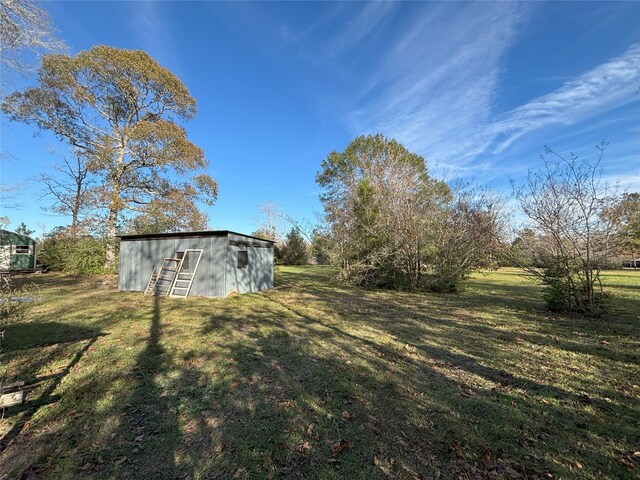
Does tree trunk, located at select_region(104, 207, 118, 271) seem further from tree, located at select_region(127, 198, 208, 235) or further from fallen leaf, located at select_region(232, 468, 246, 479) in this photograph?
fallen leaf, located at select_region(232, 468, 246, 479)

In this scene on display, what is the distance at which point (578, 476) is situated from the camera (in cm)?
207

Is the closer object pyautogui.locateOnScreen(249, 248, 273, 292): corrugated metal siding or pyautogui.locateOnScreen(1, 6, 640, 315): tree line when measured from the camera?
pyautogui.locateOnScreen(1, 6, 640, 315): tree line

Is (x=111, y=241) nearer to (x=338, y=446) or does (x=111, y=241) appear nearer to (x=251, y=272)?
(x=251, y=272)

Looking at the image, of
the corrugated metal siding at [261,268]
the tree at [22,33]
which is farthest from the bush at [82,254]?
the tree at [22,33]

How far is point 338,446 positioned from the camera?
241 centimetres

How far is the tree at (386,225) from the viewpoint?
38.8ft

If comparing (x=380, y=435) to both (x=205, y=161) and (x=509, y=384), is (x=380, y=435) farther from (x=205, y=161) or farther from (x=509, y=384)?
(x=205, y=161)

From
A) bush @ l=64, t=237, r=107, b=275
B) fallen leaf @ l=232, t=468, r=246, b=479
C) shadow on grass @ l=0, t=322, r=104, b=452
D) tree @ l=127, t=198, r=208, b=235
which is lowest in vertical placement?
fallen leaf @ l=232, t=468, r=246, b=479

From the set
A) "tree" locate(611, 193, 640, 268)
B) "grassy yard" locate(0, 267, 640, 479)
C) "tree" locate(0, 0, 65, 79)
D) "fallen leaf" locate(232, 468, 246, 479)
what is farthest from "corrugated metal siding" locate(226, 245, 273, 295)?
"tree" locate(611, 193, 640, 268)

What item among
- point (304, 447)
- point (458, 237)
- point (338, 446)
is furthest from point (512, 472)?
point (458, 237)

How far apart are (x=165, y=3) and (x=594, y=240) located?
1368 cm

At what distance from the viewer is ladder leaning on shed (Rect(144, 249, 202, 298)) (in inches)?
413

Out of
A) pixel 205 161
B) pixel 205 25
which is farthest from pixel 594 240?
pixel 205 161

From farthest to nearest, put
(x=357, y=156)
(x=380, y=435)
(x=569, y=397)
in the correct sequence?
(x=357, y=156)
(x=569, y=397)
(x=380, y=435)
